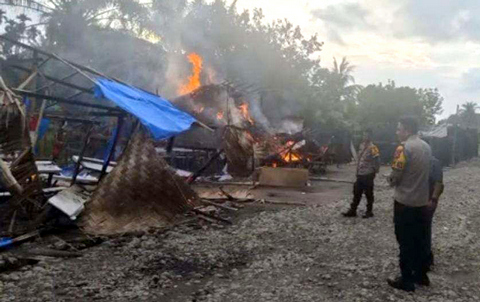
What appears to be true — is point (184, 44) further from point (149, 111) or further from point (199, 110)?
point (149, 111)

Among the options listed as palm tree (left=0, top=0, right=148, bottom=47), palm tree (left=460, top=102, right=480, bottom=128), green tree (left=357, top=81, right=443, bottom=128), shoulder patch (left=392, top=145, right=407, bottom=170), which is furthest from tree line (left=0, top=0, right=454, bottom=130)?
palm tree (left=460, top=102, right=480, bottom=128)

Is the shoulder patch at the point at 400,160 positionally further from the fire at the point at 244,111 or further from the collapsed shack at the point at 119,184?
the fire at the point at 244,111

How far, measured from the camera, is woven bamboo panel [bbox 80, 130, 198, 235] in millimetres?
7949

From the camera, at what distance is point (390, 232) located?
871 centimetres

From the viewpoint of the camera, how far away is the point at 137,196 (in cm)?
841

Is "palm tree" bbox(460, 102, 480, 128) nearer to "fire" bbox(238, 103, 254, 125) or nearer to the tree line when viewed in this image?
the tree line

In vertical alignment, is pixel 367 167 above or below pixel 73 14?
below

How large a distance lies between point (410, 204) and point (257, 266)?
2.30m

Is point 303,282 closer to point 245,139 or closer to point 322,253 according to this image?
point 322,253

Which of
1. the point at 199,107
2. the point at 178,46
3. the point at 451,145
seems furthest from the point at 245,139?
the point at 451,145

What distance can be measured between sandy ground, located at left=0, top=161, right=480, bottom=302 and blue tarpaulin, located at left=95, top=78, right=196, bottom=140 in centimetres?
199

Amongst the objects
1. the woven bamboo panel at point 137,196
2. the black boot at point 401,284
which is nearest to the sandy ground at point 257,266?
the black boot at point 401,284

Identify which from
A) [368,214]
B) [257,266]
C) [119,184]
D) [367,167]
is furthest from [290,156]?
[257,266]

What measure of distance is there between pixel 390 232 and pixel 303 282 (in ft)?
12.1
